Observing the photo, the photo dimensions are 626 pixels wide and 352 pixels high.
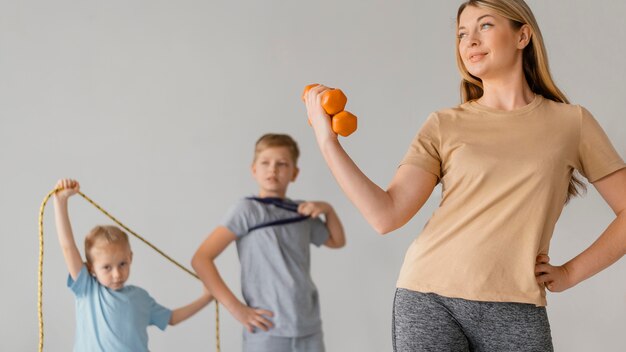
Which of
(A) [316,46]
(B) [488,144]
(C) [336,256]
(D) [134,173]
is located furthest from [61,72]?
(B) [488,144]

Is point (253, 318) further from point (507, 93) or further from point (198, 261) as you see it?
point (507, 93)

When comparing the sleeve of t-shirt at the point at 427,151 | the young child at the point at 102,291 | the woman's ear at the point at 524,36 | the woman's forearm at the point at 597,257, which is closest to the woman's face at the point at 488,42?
the woman's ear at the point at 524,36

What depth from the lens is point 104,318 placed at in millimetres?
2631

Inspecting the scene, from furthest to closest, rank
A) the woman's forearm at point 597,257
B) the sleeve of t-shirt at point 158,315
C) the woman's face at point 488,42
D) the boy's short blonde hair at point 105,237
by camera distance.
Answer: the sleeve of t-shirt at point 158,315 → the boy's short blonde hair at point 105,237 → the woman's forearm at point 597,257 → the woman's face at point 488,42

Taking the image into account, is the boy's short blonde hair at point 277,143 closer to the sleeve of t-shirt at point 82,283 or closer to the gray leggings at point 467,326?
the sleeve of t-shirt at point 82,283

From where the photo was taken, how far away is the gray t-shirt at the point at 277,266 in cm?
277

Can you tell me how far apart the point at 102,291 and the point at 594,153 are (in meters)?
1.67

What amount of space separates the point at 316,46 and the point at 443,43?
51 cm

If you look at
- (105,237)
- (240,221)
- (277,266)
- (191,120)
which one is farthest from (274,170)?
(191,120)

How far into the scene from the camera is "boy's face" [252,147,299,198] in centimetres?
290

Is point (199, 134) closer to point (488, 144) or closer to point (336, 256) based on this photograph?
point (336, 256)

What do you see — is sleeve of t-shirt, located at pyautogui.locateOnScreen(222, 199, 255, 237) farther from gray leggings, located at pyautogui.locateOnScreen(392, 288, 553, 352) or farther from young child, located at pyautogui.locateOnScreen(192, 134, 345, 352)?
gray leggings, located at pyautogui.locateOnScreen(392, 288, 553, 352)

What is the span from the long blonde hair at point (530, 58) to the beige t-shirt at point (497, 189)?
0.06m

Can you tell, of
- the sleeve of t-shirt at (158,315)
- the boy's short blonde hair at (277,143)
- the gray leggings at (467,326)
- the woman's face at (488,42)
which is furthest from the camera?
the boy's short blonde hair at (277,143)
